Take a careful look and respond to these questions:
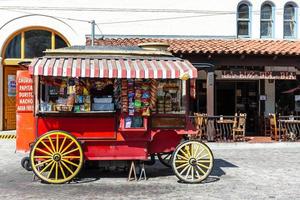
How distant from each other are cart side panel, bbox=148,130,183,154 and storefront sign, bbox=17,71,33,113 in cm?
241

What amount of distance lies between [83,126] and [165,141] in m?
1.62

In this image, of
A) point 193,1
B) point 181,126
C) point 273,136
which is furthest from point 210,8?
point 181,126

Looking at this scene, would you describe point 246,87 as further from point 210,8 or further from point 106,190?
point 106,190

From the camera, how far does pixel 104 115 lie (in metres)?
8.84

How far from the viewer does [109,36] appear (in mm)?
18094

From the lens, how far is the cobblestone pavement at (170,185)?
7750 mm

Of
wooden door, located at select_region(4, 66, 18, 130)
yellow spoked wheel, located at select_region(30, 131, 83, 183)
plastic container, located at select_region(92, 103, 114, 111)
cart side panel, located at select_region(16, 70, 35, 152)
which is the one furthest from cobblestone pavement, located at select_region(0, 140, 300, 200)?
wooden door, located at select_region(4, 66, 18, 130)

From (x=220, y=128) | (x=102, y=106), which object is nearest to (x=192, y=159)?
(x=102, y=106)

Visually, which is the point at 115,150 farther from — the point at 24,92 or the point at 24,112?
the point at 24,92

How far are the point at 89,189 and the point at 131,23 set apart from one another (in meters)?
11.1

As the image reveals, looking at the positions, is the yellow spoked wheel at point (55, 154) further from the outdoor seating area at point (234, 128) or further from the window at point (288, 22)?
the window at point (288, 22)

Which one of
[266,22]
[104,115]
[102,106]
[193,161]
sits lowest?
[193,161]

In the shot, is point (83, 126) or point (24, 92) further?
point (24, 92)

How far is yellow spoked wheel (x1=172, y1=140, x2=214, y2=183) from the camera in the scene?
8836mm
